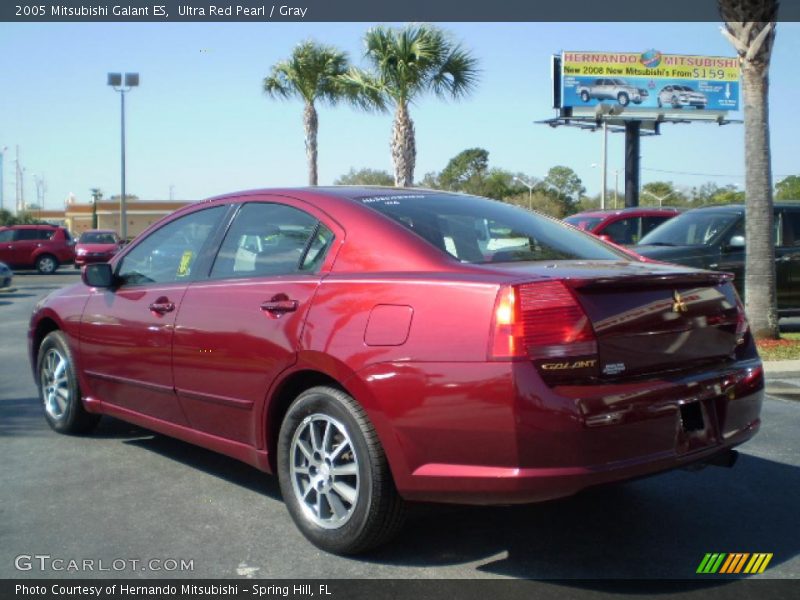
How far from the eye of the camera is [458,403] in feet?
11.3

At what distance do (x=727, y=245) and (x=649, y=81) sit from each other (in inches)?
1463

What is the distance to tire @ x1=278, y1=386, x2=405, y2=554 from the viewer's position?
3.71 metres

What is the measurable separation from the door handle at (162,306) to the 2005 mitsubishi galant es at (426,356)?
0.04ft

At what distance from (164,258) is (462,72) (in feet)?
49.1

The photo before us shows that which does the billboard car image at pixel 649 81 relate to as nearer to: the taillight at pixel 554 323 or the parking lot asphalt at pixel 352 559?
the parking lot asphalt at pixel 352 559

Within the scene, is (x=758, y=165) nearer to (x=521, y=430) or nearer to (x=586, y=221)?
(x=586, y=221)

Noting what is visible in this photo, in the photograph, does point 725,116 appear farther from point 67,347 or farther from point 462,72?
point 67,347

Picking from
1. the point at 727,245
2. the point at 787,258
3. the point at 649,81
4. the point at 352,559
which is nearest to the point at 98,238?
the point at 727,245

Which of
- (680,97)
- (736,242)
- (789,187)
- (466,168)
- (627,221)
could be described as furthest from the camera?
(466,168)

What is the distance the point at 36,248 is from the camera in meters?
30.9

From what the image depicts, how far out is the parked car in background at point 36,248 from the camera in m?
30.8

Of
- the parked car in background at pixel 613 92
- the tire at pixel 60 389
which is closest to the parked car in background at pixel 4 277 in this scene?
the tire at pixel 60 389

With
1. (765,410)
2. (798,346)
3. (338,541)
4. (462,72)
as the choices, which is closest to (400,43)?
(462,72)

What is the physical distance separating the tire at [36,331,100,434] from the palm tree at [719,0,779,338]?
7.99 metres
